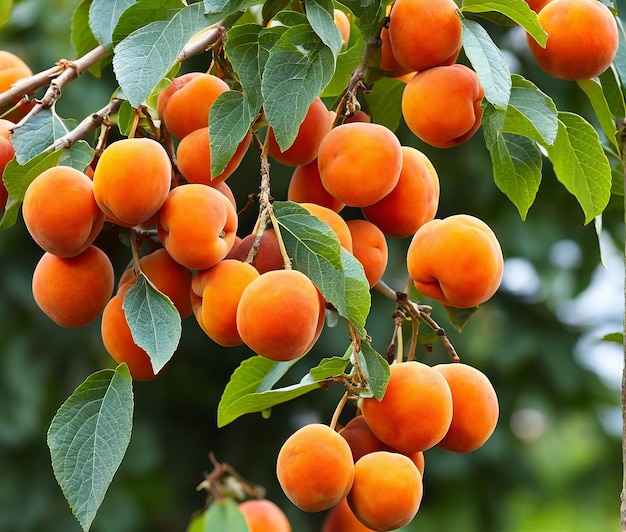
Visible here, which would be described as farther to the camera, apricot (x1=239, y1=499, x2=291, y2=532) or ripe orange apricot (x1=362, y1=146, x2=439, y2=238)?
apricot (x1=239, y1=499, x2=291, y2=532)

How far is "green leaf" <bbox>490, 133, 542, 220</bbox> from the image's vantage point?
761 mm

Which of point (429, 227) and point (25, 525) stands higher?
point (429, 227)

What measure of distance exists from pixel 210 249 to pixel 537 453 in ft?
9.80

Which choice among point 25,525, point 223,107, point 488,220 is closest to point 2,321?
point 25,525

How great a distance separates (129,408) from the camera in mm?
633

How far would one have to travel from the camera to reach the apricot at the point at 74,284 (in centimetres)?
67

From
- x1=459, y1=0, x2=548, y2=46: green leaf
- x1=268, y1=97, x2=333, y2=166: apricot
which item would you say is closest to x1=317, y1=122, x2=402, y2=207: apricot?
x1=268, y1=97, x2=333, y2=166: apricot

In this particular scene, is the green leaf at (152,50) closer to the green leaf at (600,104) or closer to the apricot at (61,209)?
the apricot at (61,209)

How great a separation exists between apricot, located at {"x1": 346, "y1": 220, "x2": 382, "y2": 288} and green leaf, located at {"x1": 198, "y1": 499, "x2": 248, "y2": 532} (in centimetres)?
62

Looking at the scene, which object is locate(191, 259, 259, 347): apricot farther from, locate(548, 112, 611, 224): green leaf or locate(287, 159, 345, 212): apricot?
locate(548, 112, 611, 224): green leaf

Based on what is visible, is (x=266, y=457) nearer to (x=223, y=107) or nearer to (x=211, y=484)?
(x=211, y=484)

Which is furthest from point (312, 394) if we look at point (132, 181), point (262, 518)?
point (132, 181)

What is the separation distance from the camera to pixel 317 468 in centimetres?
62

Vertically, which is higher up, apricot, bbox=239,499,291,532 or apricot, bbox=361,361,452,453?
apricot, bbox=361,361,452,453
